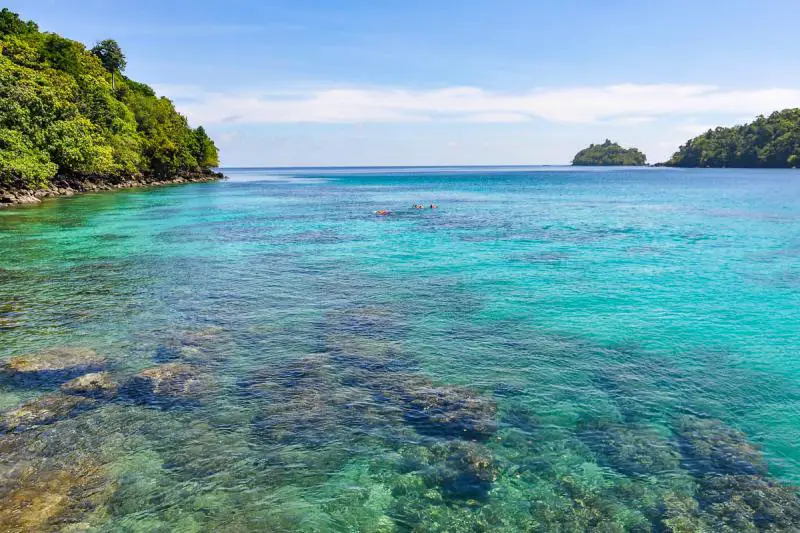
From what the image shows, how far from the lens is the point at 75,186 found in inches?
3088

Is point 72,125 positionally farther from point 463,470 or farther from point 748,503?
point 748,503

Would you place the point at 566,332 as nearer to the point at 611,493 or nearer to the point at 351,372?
the point at 351,372

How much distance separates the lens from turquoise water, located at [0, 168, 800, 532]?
8711 mm

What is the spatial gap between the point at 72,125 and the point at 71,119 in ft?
8.56

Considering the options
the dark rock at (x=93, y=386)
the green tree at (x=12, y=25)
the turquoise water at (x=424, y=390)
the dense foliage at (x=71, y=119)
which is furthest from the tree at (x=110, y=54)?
the dark rock at (x=93, y=386)

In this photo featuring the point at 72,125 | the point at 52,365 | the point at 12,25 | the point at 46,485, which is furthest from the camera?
the point at 12,25

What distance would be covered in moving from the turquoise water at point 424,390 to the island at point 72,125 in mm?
32207

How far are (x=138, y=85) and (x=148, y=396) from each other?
141205 mm

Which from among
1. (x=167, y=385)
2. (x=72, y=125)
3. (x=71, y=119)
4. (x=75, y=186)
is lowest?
(x=167, y=385)

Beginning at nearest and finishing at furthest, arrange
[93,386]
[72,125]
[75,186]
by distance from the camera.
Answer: [93,386] → [72,125] → [75,186]

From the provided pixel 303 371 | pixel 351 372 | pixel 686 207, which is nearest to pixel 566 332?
pixel 351 372

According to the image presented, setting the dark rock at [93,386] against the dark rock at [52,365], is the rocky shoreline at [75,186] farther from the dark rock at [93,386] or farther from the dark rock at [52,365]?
the dark rock at [93,386]

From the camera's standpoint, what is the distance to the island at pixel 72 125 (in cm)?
5478

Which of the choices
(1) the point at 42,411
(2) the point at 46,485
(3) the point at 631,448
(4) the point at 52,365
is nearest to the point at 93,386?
(1) the point at 42,411
